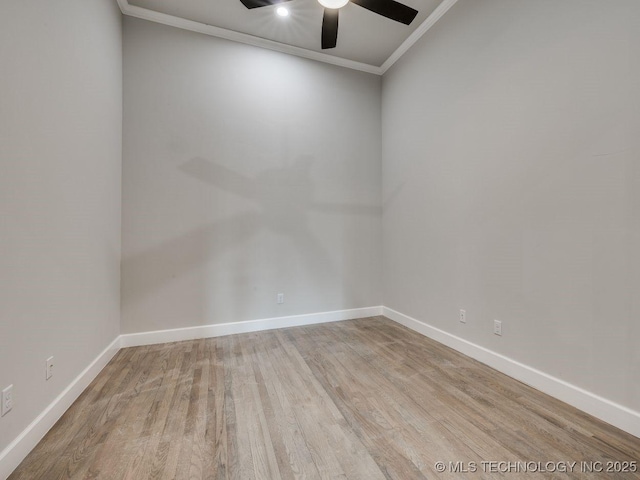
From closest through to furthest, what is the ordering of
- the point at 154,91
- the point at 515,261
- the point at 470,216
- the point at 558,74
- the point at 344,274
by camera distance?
1. the point at 558,74
2. the point at 515,261
3. the point at 470,216
4. the point at 154,91
5. the point at 344,274

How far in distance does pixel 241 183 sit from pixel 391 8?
212 cm

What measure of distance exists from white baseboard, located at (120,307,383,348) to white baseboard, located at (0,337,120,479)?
1.63 ft

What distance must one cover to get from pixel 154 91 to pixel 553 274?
3.86 m

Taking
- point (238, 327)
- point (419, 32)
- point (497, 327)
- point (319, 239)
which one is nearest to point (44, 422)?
point (238, 327)

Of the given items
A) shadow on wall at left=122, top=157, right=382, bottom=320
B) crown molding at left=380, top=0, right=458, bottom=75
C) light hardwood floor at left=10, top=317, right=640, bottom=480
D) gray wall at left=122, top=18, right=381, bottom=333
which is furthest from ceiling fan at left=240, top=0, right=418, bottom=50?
light hardwood floor at left=10, top=317, right=640, bottom=480

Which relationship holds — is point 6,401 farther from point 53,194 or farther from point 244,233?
point 244,233

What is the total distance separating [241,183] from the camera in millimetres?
3092

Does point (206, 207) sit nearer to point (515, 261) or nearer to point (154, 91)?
point (154, 91)

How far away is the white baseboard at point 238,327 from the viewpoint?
273cm

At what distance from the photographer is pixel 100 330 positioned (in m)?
2.23

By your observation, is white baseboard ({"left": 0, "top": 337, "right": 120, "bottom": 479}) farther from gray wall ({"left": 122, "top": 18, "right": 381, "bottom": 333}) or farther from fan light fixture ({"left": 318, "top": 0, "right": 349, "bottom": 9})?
fan light fixture ({"left": 318, "top": 0, "right": 349, "bottom": 9})

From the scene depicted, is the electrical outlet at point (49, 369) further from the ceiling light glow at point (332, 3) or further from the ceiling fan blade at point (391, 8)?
the ceiling fan blade at point (391, 8)

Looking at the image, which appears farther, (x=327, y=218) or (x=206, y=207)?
(x=327, y=218)

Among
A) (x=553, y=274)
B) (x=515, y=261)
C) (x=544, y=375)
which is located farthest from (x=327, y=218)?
(x=544, y=375)
